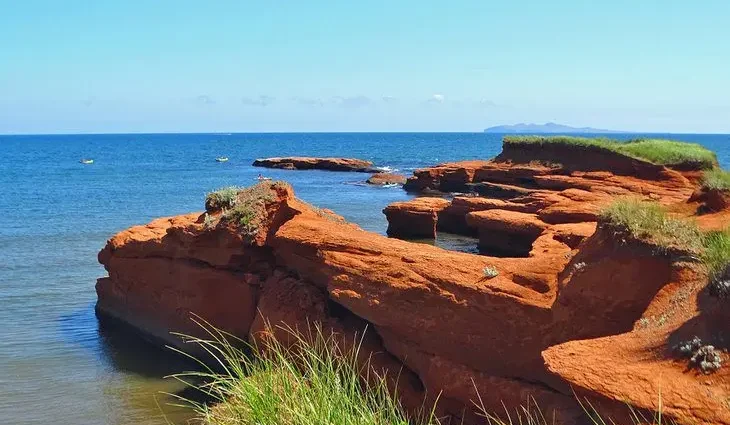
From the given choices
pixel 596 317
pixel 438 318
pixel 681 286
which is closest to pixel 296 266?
pixel 438 318

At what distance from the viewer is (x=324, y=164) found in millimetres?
68438

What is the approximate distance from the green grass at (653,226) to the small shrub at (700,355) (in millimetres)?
1679

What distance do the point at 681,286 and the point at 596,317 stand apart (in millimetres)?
1135

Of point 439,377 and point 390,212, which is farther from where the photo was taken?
point 390,212

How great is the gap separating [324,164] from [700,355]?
2485 inches

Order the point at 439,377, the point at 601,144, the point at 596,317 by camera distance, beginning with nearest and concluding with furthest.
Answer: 1. the point at 596,317
2. the point at 439,377
3. the point at 601,144

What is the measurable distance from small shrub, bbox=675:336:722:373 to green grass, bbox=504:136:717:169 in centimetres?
2221

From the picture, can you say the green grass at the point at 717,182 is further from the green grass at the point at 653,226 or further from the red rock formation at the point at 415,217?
the red rock formation at the point at 415,217

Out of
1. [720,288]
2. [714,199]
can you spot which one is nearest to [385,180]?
[714,199]

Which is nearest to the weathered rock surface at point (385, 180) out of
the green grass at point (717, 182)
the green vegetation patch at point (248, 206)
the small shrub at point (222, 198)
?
the small shrub at point (222, 198)

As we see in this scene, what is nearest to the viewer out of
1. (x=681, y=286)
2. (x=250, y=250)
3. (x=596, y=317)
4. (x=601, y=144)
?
(x=681, y=286)

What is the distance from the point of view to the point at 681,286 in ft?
24.1

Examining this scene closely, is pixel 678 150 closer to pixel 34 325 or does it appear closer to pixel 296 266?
pixel 296 266

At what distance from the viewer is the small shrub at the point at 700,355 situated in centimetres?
584
